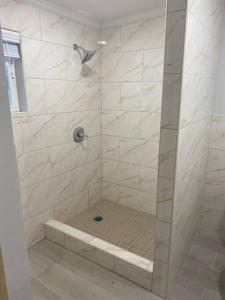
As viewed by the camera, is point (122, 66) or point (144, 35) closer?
point (144, 35)

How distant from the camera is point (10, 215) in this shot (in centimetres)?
59

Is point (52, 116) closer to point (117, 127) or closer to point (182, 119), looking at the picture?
point (117, 127)

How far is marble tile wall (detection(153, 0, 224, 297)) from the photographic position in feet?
3.71

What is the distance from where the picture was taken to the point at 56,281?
1698mm

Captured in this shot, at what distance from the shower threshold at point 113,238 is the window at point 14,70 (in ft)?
3.96

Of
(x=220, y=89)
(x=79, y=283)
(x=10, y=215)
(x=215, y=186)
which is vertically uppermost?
(x=220, y=89)

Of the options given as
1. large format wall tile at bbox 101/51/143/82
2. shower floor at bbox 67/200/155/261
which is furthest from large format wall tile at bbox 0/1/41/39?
shower floor at bbox 67/200/155/261

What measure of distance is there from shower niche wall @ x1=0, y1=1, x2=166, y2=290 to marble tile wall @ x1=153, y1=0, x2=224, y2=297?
10.9 inches

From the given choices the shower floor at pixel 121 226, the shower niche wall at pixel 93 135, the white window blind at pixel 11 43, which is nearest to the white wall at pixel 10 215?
the shower niche wall at pixel 93 135

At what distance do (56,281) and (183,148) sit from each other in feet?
4.66

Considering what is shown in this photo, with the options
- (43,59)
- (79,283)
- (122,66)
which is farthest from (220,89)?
(79,283)

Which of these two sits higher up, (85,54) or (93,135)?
(85,54)

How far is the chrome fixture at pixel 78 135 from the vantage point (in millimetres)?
2355

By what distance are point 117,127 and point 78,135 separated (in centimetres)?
49
